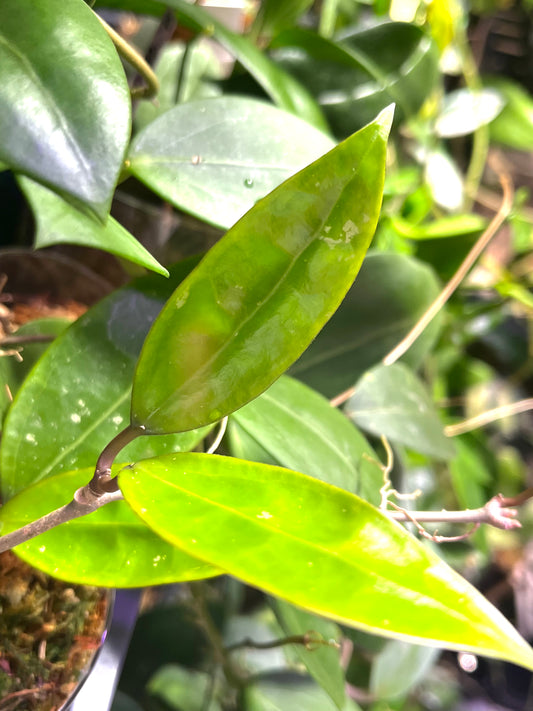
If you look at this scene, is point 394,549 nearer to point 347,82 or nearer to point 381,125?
point 381,125

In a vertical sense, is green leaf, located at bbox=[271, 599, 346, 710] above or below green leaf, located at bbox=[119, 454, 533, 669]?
below

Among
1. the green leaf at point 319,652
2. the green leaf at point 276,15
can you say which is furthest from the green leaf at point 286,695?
the green leaf at point 276,15

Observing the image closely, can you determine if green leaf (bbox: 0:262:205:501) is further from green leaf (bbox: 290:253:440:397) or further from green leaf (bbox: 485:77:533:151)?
green leaf (bbox: 485:77:533:151)

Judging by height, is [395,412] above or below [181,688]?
above

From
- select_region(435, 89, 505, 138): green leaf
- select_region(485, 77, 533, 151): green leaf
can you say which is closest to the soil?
select_region(435, 89, 505, 138): green leaf

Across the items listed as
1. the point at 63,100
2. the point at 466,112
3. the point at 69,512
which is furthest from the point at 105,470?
the point at 466,112

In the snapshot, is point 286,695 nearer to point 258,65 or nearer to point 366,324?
point 366,324
